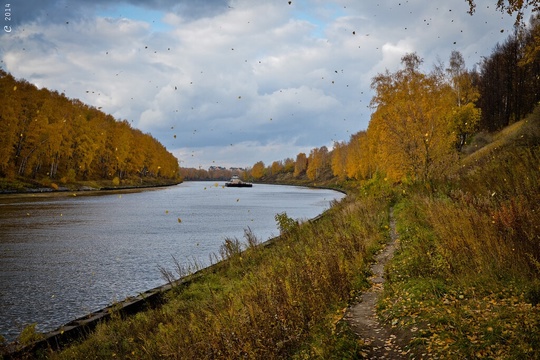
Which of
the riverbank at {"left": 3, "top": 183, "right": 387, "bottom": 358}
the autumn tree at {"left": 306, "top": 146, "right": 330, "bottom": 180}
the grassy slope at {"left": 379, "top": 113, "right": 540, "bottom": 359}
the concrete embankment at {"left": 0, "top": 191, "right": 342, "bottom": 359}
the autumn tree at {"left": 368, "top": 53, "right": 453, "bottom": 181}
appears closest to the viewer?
the grassy slope at {"left": 379, "top": 113, "right": 540, "bottom": 359}

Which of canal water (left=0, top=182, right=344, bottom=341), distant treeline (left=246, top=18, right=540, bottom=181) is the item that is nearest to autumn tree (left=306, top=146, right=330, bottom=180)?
distant treeline (left=246, top=18, right=540, bottom=181)

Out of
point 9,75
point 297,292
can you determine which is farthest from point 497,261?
point 9,75

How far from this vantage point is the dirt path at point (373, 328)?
5285mm

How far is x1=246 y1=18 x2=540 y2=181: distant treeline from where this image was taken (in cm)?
2555

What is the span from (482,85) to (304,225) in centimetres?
5411

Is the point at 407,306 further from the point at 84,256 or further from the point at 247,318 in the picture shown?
the point at 84,256

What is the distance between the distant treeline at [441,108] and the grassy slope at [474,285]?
5.07 m

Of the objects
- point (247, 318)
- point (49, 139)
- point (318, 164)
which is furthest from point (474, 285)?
point (318, 164)

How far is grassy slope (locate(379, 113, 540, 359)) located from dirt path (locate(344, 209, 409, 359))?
23 centimetres

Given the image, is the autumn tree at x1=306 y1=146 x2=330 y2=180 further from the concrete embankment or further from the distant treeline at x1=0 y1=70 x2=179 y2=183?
the concrete embankment

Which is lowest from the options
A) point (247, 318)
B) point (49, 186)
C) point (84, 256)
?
point (84, 256)

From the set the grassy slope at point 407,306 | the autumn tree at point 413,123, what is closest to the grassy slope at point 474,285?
the grassy slope at point 407,306

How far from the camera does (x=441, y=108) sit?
34.2 meters

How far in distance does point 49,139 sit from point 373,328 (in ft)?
201
